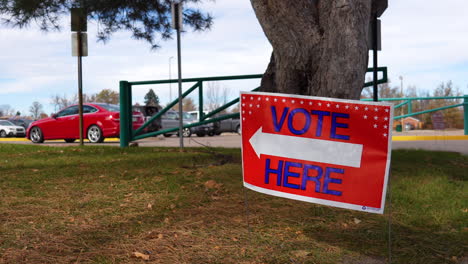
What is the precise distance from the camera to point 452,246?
11.1ft

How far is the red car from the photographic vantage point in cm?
1420

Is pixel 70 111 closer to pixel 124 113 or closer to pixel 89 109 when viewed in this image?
pixel 89 109

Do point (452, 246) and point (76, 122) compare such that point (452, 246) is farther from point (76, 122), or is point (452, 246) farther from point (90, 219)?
point (76, 122)

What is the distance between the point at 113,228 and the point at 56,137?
41.7 ft

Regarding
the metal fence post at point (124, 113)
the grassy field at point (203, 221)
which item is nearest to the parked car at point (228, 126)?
the metal fence post at point (124, 113)

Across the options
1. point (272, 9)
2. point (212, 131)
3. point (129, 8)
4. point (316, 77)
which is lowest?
point (212, 131)

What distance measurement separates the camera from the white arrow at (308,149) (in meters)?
3.04

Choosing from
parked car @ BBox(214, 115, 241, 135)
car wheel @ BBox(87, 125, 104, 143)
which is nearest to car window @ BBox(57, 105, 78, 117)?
car wheel @ BBox(87, 125, 104, 143)

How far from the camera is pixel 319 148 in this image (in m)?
3.12

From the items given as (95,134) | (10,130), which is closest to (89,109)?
(95,134)

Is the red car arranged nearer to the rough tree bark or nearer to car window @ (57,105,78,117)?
car window @ (57,105,78,117)

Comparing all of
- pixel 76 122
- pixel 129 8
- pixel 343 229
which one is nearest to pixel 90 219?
pixel 343 229

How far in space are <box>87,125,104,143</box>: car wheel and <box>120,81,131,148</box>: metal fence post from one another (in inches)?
206

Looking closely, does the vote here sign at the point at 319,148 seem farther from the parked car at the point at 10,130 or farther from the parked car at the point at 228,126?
the parked car at the point at 10,130
